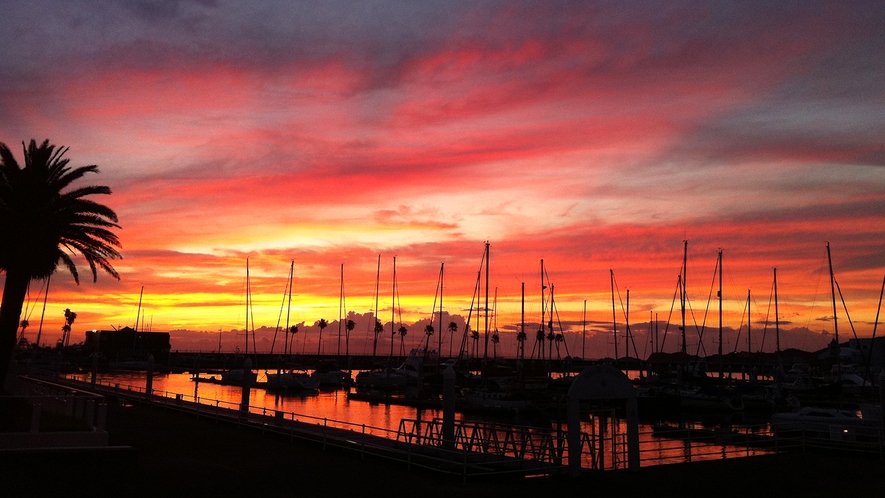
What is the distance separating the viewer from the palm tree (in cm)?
2831

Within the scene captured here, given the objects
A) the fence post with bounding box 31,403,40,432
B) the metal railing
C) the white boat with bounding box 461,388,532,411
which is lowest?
the white boat with bounding box 461,388,532,411

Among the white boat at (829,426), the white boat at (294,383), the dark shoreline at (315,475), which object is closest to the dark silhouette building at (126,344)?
the white boat at (294,383)

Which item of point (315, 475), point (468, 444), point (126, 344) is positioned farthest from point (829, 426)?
point (126, 344)

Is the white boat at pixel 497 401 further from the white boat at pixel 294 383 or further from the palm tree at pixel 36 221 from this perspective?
the palm tree at pixel 36 221

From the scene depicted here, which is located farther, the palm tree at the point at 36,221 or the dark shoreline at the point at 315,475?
the palm tree at the point at 36,221

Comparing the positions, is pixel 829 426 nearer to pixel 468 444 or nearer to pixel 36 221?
pixel 468 444

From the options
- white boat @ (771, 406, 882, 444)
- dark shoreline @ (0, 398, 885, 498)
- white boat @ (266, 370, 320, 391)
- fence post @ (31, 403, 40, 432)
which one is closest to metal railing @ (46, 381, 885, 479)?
dark shoreline @ (0, 398, 885, 498)

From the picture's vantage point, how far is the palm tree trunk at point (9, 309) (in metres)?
29.5

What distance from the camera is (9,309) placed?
29.7 meters

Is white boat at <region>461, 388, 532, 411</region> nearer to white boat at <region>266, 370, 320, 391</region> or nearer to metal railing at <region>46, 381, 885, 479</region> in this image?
metal railing at <region>46, 381, 885, 479</region>

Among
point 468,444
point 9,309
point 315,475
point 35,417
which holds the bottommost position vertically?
point 315,475

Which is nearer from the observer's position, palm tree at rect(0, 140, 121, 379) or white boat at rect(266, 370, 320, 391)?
palm tree at rect(0, 140, 121, 379)

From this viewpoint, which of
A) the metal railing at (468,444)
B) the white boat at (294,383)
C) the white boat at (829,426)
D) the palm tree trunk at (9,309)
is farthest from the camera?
the white boat at (294,383)

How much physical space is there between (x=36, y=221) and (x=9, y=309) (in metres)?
4.22
